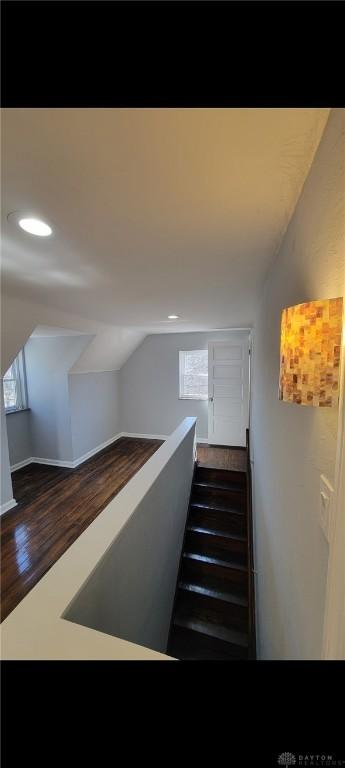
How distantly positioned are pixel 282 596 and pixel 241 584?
5.55 feet

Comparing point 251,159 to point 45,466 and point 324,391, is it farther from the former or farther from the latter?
point 45,466

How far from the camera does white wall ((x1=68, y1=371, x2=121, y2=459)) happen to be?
400 cm

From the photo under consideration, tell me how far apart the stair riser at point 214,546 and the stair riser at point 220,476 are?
27.4 inches

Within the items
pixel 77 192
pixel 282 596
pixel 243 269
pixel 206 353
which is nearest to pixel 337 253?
pixel 77 192

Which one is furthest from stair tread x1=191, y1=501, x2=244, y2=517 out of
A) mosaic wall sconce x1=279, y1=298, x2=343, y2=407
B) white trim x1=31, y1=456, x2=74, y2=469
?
mosaic wall sconce x1=279, y1=298, x2=343, y2=407

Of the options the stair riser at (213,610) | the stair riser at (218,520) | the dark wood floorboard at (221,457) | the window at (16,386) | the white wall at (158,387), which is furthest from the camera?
the white wall at (158,387)

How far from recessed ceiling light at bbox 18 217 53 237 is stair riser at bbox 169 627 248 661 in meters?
2.93

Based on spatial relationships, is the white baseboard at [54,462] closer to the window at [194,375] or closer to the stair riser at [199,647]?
the window at [194,375]

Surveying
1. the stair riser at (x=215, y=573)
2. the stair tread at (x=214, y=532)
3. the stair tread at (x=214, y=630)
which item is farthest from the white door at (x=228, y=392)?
the stair tread at (x=214, y=630)

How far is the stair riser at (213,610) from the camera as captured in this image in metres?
2.10

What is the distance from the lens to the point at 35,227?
3.33ft

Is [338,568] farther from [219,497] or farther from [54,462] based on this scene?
[54,462]

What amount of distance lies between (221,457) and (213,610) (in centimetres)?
187

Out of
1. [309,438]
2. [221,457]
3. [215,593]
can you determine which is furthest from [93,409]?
[309,438]
